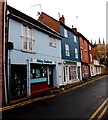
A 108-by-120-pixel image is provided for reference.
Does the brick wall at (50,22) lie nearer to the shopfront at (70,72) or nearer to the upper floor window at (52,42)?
the upper floor window at (52,42)

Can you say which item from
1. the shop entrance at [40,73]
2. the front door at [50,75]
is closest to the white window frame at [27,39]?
the shop entrance at [40,73]

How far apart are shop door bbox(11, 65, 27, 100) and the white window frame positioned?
1.70 m

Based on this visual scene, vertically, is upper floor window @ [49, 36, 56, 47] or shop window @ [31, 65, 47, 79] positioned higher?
upper floor window @ [49, 36, 56, 47]

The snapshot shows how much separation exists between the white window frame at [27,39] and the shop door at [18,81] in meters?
1.70

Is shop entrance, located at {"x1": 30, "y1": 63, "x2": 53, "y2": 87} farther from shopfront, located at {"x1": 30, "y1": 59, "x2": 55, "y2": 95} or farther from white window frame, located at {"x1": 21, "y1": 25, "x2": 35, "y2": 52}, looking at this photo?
white window frame, located at {"x1": 21, "y1": 25, "x2": 35, "y2": 52}

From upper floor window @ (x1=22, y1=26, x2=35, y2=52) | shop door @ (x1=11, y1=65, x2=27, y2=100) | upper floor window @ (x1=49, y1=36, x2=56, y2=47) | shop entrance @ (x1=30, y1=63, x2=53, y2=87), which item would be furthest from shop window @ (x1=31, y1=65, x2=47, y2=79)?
→ upper floor window @ (x1=49, y1=36, x2=56, y2=47)

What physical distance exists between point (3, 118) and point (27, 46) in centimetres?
618

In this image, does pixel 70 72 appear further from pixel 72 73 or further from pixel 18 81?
pixel 18 81

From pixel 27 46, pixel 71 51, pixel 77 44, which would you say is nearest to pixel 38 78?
pixel 27 46

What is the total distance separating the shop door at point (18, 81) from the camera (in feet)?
28.9

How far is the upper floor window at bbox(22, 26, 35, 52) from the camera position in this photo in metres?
9.80

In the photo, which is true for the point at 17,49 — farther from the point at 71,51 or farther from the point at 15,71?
the point at 71,51

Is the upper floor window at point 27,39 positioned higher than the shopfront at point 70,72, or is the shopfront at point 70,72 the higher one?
the upper floor window at point 27,39

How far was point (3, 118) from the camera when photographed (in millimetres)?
5121
